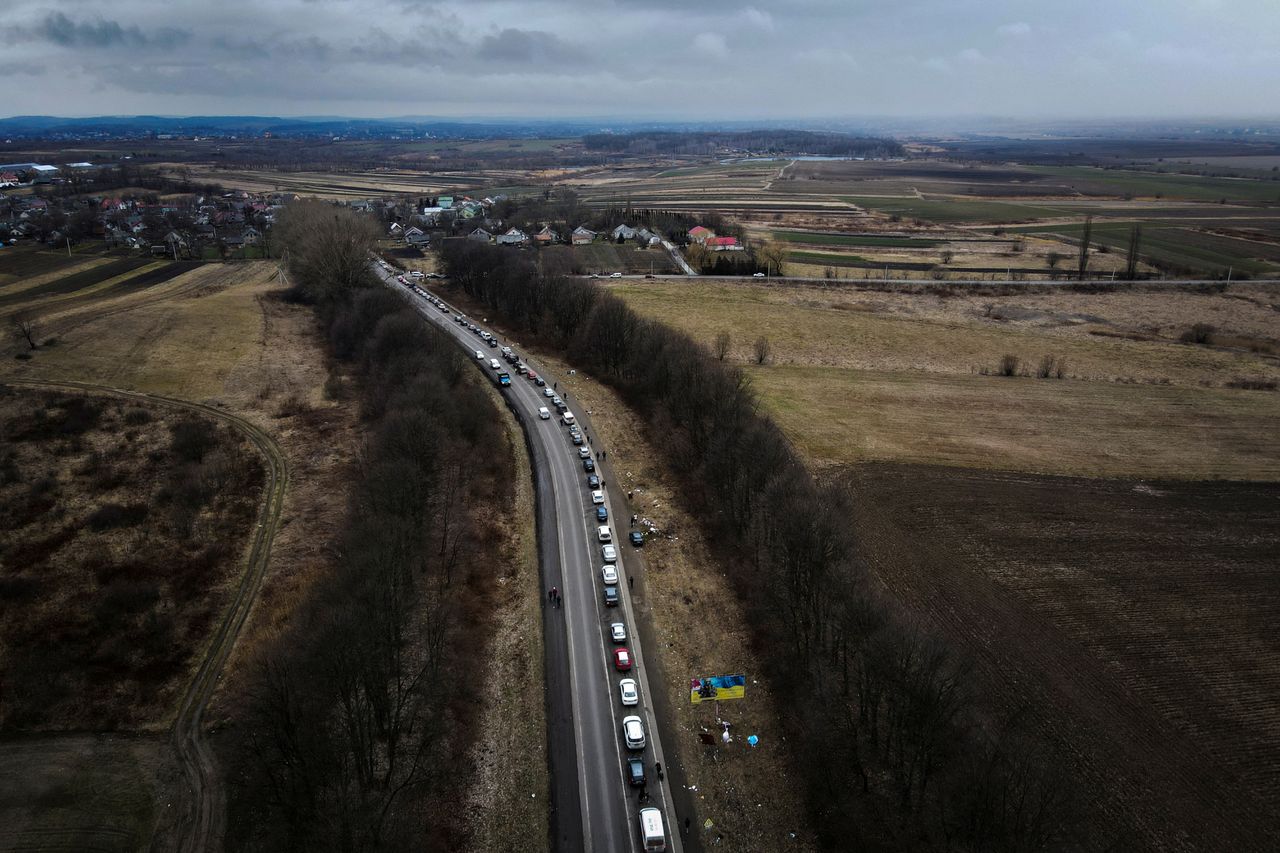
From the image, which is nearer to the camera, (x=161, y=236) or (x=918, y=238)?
(x=161, y=236)

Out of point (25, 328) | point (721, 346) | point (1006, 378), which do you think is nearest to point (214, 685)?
point (721, 346)

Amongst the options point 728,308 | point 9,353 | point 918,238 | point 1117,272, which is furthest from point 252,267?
point 1117,272

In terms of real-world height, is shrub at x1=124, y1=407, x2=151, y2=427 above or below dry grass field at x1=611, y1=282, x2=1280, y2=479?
below

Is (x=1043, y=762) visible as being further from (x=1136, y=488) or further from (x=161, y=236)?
(x=161, y=236)

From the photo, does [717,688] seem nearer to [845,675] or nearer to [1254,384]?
[845,675]

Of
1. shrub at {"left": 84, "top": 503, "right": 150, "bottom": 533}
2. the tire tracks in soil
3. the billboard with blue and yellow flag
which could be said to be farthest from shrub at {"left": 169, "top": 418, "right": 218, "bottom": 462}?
the billboard with blue and yellow flag

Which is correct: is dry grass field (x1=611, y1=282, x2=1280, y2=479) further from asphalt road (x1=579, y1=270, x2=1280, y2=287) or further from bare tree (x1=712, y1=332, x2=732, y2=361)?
asphalt road (x1=579, y1=270, x2=1280, y2=287)
